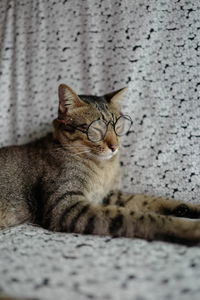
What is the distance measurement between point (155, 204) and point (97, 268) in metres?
0.56

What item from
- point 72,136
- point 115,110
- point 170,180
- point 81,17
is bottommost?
point 170,180

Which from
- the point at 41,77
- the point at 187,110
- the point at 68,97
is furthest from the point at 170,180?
the point at 41,77

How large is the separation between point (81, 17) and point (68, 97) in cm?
50

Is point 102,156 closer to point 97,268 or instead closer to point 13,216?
point 13,216

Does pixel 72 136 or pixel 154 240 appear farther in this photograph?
pixel 72 136

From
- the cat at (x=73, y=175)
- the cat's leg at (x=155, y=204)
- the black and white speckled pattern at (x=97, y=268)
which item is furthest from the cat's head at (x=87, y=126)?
the black and white speckled pattern at (x=97, y=268)

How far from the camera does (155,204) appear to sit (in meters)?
1.42

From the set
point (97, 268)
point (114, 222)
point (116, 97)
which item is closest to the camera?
point (97, 268)

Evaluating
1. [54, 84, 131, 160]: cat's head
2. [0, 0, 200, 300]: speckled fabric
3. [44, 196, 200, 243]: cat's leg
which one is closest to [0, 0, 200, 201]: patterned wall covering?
[0, 0, 200, 300]: speckled fabric

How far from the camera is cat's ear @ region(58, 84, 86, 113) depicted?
135 cm

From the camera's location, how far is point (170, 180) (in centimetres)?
152

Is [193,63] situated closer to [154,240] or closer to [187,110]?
[187,110]

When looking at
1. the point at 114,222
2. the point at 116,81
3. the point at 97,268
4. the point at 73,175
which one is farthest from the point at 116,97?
the point at 97,268

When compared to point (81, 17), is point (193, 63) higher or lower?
lower
